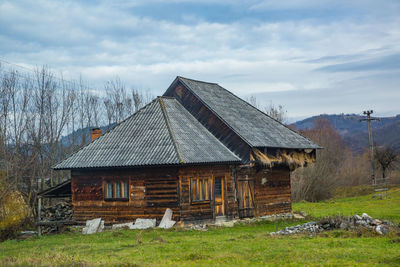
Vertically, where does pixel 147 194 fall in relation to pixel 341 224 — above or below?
above

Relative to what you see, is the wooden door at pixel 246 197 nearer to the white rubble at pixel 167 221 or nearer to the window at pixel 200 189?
the window at pixel 200 189

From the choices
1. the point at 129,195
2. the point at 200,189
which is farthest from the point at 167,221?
the point at 129,195

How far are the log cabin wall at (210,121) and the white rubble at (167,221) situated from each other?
4905 mm

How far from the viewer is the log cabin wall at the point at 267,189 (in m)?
23.9

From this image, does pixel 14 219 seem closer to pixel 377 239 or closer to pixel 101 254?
pixel 101 254

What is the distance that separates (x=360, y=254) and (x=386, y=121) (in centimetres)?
16244

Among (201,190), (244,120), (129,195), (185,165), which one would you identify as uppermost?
(244,120)

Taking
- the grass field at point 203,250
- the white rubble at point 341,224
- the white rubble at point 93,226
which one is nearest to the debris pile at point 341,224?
the white rubble at point 341,224

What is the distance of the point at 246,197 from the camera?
77.6 feet

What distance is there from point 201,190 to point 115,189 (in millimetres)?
4155

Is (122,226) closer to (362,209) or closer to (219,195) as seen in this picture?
(219,195)

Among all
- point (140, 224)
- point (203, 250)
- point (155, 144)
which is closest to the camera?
point (203, 250)

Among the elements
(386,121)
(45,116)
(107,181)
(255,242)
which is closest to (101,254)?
(255,242)

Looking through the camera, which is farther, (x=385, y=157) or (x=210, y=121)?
A: (x=385, y=157)
